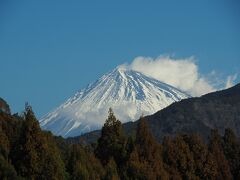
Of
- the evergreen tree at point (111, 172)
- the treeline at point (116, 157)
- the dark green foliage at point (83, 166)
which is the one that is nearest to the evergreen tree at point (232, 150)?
the treeline at point (116, 157)

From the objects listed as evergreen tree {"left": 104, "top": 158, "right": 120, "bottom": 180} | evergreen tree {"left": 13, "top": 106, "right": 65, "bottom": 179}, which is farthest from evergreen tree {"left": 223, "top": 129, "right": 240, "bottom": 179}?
evergreen tree {"left": 13, "top": 106, "right": 65, "bottom": 179}

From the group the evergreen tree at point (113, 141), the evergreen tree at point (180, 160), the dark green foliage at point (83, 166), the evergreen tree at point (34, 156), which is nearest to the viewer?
the evergreen tree at point (34, 156)

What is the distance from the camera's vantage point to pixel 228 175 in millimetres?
65500

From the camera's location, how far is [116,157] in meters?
61.2

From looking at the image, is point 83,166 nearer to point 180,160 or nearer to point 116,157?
point 116,157

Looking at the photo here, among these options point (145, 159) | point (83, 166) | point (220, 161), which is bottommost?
point (83, 166)

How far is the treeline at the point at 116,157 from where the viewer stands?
51031mm

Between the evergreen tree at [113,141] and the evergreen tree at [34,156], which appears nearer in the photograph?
the evergreen tree at [34,156]

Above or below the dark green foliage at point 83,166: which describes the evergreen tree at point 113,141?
above

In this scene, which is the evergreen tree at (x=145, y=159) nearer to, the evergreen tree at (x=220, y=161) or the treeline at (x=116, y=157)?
the treeline at (x=116, y=157)

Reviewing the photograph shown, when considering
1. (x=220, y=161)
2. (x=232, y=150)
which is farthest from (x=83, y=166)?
(x=232, y=150)

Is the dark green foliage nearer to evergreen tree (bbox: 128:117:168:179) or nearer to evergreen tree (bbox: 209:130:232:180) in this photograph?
evergreen tree (bbox: 128:117:168:179)

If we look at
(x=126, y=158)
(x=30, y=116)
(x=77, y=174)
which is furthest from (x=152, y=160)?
(x=30, y=116)

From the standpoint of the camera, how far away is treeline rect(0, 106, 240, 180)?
51.0m
